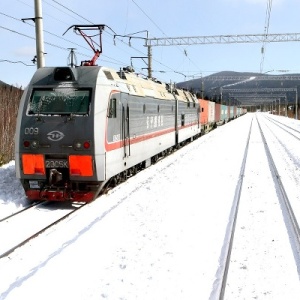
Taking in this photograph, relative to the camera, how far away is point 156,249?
21.5 feet

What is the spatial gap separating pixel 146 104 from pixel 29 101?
5184 millimetres

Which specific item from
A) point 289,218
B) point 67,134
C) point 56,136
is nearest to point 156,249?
point 289,218

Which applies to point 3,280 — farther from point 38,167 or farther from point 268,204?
point 268,204

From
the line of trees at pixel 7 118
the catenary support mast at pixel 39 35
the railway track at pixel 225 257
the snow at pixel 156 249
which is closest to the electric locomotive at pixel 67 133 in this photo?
the snow at pixel 156 249

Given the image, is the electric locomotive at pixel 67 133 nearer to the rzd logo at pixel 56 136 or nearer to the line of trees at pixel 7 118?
the rzd logo at pixel 56 136

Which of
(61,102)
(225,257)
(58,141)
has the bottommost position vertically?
(225,257)

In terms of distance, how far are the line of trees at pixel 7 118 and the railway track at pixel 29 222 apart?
270 inches

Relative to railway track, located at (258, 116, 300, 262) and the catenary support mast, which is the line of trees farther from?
railway track, located at (258, 116, 300, 262)

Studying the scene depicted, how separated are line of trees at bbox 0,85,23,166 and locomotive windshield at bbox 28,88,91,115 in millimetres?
6573

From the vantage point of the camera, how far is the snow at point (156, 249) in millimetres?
5219

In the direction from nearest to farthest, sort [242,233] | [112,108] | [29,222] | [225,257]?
1. [225,257]
2. [242,233]
3. [29,222]
4. [112,108]

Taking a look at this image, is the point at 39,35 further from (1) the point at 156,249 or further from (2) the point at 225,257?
(2) the point at 225,257

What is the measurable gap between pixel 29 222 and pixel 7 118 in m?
8.91

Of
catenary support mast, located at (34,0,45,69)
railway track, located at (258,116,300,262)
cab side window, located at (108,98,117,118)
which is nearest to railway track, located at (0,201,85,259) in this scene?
cab side window, located at (108,98,117,118)
